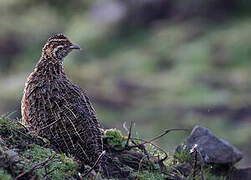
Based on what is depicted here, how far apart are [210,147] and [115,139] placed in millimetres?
1618

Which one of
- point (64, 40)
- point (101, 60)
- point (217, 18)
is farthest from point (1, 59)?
point (64, 40)

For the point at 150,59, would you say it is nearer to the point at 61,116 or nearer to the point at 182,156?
the point at 182,156

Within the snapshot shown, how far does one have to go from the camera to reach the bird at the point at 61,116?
26.7 feet

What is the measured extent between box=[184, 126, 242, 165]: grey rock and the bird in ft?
5.98

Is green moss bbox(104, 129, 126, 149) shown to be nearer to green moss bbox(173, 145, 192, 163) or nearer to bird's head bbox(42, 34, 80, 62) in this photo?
green moss bbox(173, 145, 192, 163)

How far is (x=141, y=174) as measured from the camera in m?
8.39

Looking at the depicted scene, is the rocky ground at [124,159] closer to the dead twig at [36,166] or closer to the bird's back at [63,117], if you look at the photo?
the dead twig at [36,166]

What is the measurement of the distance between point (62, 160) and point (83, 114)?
0.90 m

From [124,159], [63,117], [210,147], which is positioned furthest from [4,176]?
[210,147]

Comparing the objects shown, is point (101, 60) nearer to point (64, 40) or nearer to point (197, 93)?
point (197, 93)

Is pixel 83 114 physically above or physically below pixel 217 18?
below

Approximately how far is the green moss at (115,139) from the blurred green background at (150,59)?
10.4m

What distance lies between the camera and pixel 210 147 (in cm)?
979

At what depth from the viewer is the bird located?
8125mm
